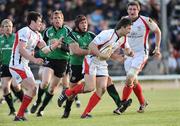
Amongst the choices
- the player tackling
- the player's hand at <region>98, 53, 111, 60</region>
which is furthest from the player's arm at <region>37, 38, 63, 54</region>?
the player's hand at <region>98, 53, 111, 60</region>

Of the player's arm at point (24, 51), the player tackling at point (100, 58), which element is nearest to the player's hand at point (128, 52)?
the player tackling at point (100, 58)

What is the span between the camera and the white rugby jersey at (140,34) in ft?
Result: 55.6

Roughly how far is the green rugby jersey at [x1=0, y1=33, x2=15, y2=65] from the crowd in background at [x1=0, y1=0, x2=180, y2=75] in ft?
33.4

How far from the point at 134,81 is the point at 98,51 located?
2.16 m

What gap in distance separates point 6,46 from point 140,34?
340cm

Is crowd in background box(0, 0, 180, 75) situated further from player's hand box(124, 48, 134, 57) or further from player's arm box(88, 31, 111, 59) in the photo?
player's arm box(88, 31, 111, 59)

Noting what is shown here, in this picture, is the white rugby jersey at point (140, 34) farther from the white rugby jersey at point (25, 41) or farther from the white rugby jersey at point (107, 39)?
the white rugby jersey at point (25, 41)

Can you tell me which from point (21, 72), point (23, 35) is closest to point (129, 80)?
point (21, 72)

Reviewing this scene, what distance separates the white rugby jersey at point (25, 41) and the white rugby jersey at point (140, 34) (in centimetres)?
257

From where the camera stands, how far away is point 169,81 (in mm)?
29672

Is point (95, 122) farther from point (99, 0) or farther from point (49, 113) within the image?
point (99, 0)

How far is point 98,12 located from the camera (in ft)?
101

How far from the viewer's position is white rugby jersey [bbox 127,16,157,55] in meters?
17.0

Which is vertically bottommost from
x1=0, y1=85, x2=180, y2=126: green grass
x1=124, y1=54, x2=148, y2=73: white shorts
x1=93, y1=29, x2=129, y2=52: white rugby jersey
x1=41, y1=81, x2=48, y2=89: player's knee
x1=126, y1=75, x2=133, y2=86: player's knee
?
x1=0, y1=85, x2=180, y2=126: green grass
